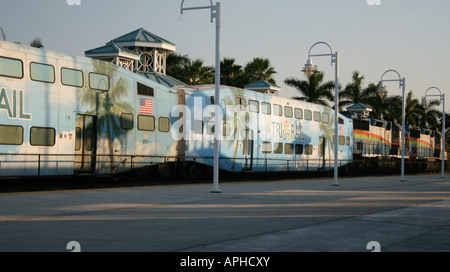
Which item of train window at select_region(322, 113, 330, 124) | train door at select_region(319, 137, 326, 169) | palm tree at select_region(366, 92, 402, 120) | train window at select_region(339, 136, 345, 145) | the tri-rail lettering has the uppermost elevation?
palm tree at select_region(366, 92, 402, 120)

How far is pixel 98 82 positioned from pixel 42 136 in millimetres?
3519

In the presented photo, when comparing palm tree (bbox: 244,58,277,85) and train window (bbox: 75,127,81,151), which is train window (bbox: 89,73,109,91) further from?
palm tree (bbox: 244,58,277,85)

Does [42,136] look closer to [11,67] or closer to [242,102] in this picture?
[11,67]

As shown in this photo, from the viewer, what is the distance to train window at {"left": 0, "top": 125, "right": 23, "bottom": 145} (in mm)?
18844

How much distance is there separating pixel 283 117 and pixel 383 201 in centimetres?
1826

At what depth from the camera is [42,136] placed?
66.4ft

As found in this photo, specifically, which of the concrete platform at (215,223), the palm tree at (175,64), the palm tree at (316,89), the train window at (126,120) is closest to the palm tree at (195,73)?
the palm tree at (175,64)

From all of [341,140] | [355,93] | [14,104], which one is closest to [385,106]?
[355,93]

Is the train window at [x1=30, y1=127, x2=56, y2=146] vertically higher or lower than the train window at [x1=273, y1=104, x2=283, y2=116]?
lower

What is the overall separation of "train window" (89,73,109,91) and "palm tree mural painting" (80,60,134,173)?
129 mm

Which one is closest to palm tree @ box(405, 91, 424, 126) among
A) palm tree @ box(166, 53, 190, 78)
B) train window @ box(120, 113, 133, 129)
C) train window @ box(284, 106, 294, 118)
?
palm tree @ box(166, 53, 190, 78)

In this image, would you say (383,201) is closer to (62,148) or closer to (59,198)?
(59,198)
